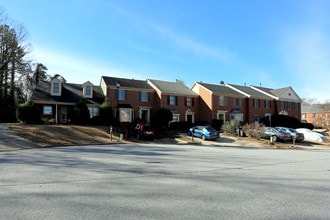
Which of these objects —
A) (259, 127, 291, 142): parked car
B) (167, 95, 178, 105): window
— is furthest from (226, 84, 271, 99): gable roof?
(259, 127, 291, 142): parked car

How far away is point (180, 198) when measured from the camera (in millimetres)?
6086

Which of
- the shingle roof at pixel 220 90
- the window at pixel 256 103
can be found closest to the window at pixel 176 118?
the shingle roof at pixel 220 90

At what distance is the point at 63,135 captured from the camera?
24281 mm

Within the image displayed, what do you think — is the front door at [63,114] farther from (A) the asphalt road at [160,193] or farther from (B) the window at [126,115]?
(A) the asphalt road at [160,193]

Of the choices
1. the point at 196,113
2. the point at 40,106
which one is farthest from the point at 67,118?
the point at 196,113

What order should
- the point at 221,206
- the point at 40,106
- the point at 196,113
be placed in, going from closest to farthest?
the point at 221,206 < the point at 40,106 < the point at 196,113

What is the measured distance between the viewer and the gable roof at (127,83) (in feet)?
119

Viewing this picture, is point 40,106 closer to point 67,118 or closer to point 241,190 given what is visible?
point 67,118

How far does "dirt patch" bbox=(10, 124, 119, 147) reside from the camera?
71.9 feet

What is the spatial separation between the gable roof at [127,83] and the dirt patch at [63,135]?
954 cm

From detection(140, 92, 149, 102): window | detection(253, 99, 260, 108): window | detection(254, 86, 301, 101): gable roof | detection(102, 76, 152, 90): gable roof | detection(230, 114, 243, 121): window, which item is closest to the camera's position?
detection(102, 76, 152, 90): gable roof

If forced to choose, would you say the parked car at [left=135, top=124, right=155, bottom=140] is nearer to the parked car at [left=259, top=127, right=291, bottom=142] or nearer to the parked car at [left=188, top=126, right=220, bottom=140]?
the parked car at [left=188, top=126, right=220, bottom=140]

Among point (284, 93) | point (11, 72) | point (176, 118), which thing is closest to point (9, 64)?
point (11, 72)

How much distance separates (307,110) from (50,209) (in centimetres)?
8647
